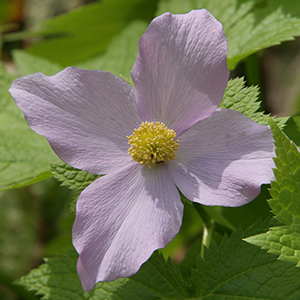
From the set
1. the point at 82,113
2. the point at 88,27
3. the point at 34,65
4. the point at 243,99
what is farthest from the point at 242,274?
the point at 88,27

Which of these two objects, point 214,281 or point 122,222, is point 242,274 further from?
point 122,222

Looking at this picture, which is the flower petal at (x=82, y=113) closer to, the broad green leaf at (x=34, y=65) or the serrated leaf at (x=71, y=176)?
the serrated leaf at (x=71, y=176)

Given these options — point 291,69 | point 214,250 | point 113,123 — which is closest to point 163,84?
point 113,123

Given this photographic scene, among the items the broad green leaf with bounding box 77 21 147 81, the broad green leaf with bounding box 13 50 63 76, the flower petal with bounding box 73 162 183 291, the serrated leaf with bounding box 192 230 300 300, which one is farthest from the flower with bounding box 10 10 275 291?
the broad green leaf with bounding box 13 50 63 76

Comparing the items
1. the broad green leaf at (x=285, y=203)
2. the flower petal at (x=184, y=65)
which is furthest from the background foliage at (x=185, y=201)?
the flower petal at (x=184, y=65)

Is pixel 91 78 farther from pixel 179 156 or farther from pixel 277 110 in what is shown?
pixel 277 110

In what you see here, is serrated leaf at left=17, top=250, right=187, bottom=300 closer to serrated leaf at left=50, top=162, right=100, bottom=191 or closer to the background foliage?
the background foliage
